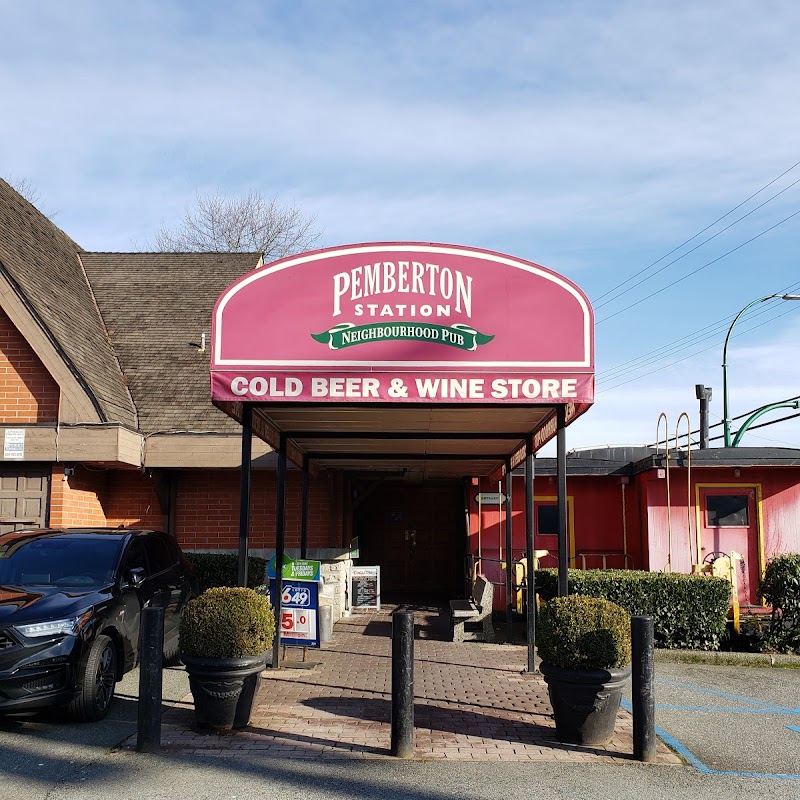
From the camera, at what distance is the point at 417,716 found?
27.0 ft

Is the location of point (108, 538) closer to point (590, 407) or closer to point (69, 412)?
point (69, 412)

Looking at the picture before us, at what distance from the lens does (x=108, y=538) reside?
9.64 m

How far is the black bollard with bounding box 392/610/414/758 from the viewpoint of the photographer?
270 inches

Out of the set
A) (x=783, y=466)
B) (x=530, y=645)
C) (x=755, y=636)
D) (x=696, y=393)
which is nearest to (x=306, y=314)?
(x=530, y=645)

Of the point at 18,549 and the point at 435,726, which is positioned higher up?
the point at 18,549

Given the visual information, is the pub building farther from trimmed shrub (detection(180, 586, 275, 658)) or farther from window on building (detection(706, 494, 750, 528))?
trimmed shrub (detection(180, 586, 275, 658))

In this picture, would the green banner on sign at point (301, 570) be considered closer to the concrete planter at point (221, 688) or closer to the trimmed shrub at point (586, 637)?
the concrete planter at point (221, 688)

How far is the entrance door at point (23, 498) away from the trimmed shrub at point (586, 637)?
28.4ft

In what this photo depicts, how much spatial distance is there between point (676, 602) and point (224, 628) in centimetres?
720

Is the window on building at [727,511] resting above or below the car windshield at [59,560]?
above

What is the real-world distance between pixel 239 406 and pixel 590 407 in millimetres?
3699

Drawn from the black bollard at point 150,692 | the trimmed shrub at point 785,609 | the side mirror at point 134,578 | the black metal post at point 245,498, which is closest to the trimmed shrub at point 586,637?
the black bollard at point 150,692

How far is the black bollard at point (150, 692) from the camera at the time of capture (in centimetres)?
693

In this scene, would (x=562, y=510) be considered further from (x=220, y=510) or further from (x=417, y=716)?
(x=220, y=510)
